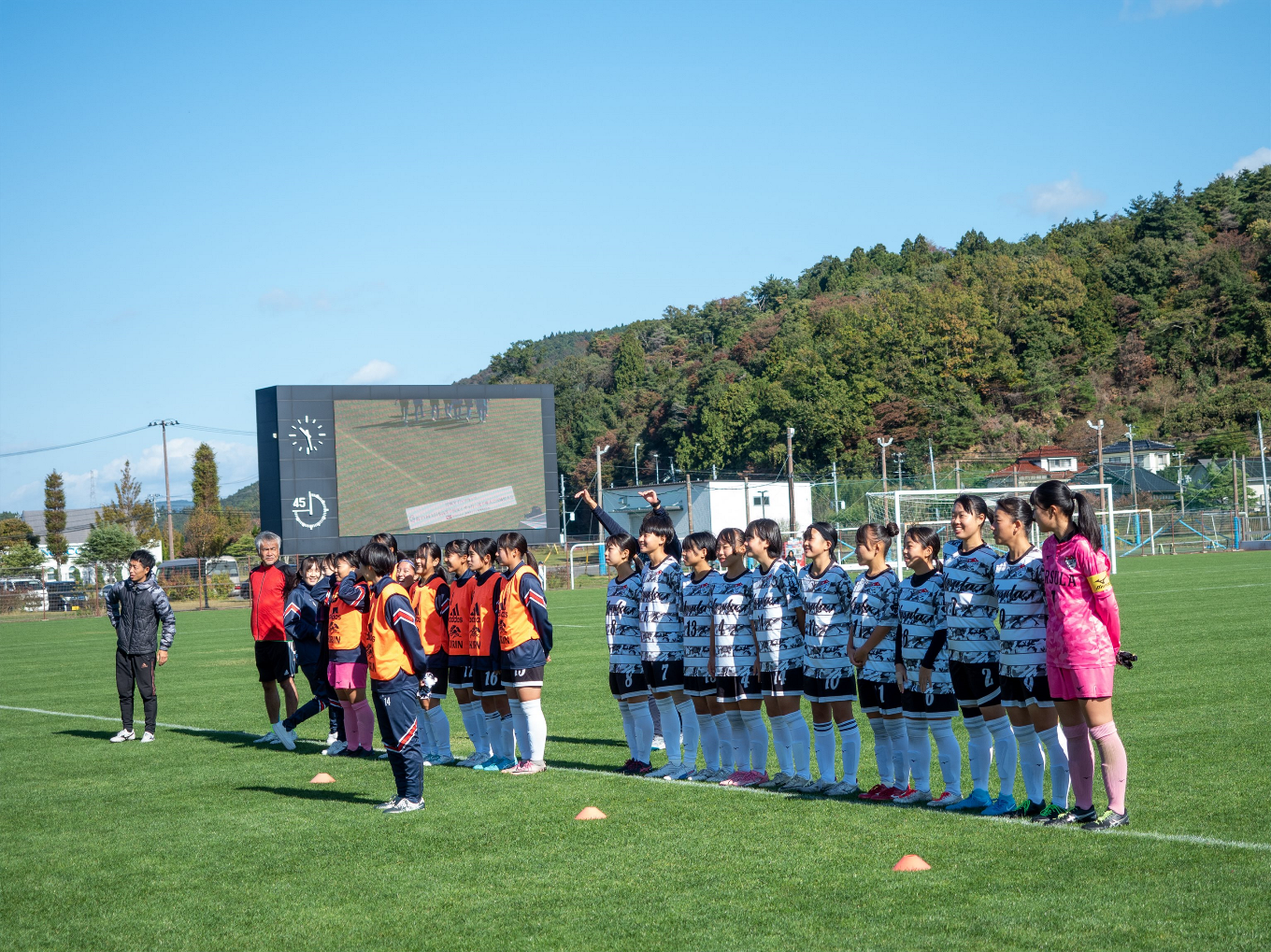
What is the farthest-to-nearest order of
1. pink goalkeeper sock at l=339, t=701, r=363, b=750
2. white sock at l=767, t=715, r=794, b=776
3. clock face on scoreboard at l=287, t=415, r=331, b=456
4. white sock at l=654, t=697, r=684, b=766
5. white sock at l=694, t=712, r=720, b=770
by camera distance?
clock face on scoreboard at l=287, t=415, r=331, b=456, pink goalkeeper sock at l=339, t=701, r=363, b=750, white sock at l=654, t=697, r=684, b=766, white sock at l=694, t=712, r=720, b=770, white sock at l=767, t=715, r=794, b=776

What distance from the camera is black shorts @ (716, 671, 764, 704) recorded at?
8.00 metres

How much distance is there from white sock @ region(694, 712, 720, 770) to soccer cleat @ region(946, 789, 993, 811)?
6.49 ft

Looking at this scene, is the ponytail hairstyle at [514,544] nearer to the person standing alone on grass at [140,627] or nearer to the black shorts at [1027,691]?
the black shorts at [1027,691]

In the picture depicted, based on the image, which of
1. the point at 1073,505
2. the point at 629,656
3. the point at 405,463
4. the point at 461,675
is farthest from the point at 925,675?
the point at 405,463

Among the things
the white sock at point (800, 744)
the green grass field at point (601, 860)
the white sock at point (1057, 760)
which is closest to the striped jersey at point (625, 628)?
the green grass field at point (601, 860)

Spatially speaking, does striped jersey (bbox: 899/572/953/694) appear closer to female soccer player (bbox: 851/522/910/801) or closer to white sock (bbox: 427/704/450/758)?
female soccer player (bbox: 851/522/910/801)

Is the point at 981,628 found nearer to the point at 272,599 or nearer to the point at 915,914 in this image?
the point at 915,914

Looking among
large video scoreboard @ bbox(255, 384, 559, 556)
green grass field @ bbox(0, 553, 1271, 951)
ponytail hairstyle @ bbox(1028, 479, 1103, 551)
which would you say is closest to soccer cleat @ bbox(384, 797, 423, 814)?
green grass field @ bbox(0, 553, 1271, 951)

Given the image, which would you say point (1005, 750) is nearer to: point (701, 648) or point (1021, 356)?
point (701, 648)

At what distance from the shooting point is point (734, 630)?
8.05 metres

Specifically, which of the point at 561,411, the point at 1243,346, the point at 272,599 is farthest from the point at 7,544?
the point at 1243,346

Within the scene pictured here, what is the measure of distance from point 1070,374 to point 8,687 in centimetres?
7664

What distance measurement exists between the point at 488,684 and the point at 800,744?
8.96 feet

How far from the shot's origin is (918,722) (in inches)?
276
